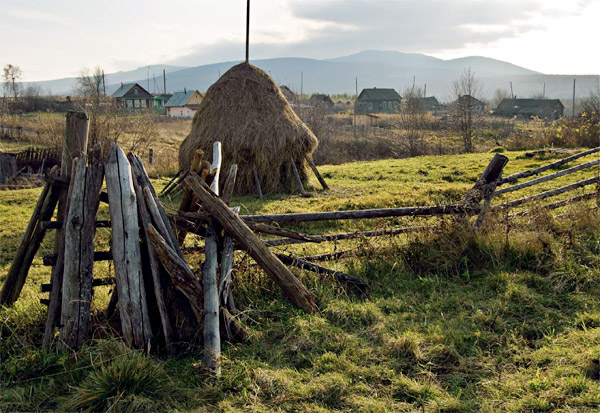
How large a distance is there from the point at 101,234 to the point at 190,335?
13.7 ft

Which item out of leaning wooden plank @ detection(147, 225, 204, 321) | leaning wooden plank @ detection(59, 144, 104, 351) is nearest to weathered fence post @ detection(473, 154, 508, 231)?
leaning wooden plank @ detection(147, 225, 204, 321)

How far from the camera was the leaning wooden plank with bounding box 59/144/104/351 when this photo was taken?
152 inches

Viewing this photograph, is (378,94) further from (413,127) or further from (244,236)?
(244,236)

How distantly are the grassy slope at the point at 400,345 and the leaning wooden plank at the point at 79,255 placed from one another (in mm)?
201

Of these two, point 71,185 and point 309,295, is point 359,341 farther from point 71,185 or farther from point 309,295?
point 71,185

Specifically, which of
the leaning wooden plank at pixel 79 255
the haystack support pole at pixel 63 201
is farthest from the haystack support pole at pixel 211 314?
the haystack support pole at pixel 63 201

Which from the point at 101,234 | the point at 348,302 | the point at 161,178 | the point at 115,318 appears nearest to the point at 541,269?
the point at 348,302

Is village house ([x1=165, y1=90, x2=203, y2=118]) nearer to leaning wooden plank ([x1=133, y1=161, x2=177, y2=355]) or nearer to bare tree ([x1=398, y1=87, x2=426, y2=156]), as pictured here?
bare tree ([x1=398, y1=87, x2=426, y2=156])

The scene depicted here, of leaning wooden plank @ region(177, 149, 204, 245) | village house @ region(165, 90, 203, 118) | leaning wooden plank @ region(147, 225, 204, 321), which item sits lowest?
leaning wooden plank @ region(147, 225, 204, 321)

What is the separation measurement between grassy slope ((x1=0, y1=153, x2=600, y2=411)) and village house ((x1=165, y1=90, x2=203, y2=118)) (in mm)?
63631

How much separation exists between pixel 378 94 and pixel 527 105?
25085mm

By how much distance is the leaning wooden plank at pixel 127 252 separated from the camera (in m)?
3.82

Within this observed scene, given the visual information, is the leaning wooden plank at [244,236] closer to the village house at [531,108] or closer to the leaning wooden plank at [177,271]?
the leaning wooden plank at [177,271]

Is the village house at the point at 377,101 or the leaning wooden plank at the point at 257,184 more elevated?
the village house at the point at 377,101
